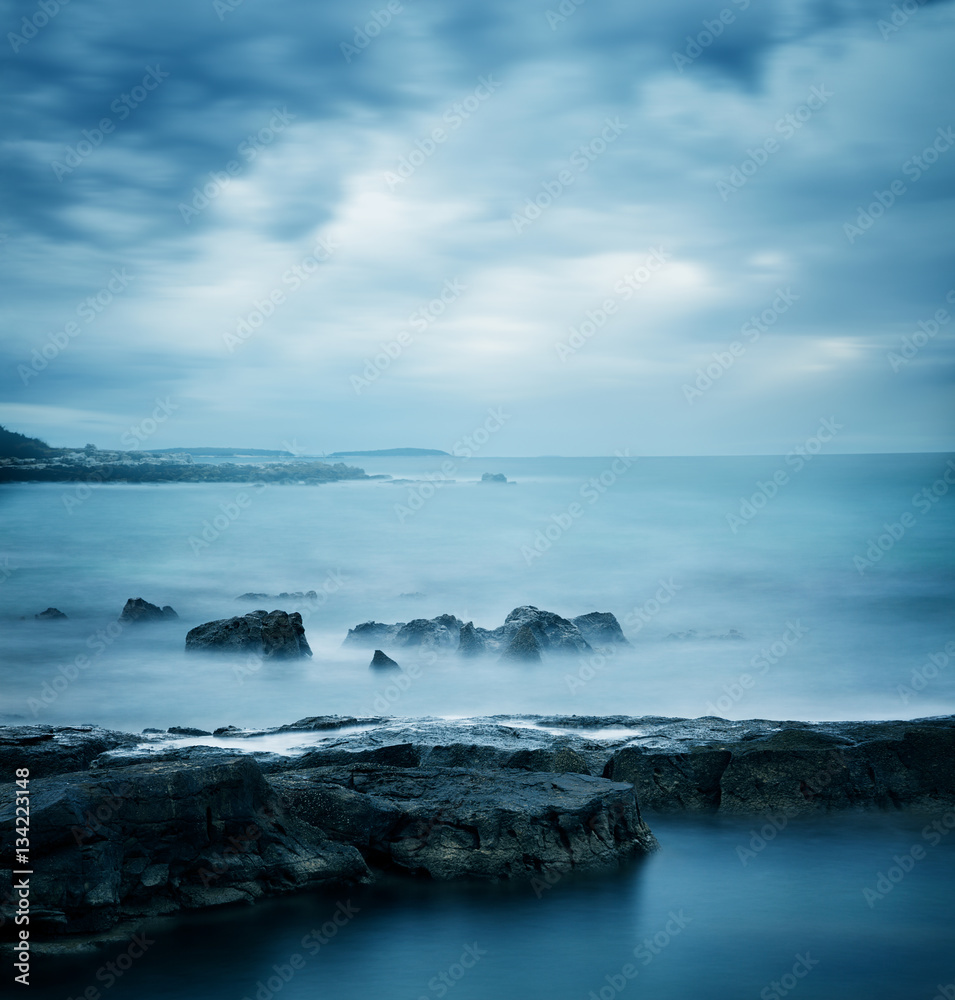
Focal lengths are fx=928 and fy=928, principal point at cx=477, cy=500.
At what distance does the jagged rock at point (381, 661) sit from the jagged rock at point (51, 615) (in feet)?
34.8

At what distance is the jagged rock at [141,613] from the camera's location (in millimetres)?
22938

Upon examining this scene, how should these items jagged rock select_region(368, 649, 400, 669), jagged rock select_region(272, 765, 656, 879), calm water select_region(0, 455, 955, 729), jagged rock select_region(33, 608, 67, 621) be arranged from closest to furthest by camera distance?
jagged rock select_region(272, 765, 656, 879) → calm water select_region(0, 455, 955, 729) → jagged rock select_region(368, 649, 400, 669) → jagged rock select_region(33, 608, 67, 621)

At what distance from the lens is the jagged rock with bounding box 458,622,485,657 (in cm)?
1920

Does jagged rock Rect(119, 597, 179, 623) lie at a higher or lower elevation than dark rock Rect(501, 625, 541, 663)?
higher

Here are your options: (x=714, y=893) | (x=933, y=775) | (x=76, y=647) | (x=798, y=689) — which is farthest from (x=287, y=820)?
(x=76, y=647)

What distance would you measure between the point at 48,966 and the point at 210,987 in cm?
121

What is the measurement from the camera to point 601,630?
21188 mm

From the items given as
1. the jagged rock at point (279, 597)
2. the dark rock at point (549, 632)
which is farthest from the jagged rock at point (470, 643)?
the jagged rock at point (279, 597)

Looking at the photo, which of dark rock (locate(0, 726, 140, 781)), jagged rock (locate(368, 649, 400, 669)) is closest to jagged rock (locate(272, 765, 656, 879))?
dark rock (locate(0, 726, 140, 781))

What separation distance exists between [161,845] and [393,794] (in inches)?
88.7

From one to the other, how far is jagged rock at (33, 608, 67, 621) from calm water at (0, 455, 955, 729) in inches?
16.1

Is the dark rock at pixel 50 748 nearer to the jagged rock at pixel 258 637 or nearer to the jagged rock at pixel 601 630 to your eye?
the jagged rock at pixel 258 637

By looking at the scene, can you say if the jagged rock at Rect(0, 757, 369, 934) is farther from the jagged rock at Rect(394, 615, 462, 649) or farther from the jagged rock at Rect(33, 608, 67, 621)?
the jagged rock at Rect(33, 608, 67, 621)

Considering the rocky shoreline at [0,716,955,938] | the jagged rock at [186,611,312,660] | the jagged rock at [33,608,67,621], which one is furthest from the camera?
the jagged rock at [33,608,67,621]
